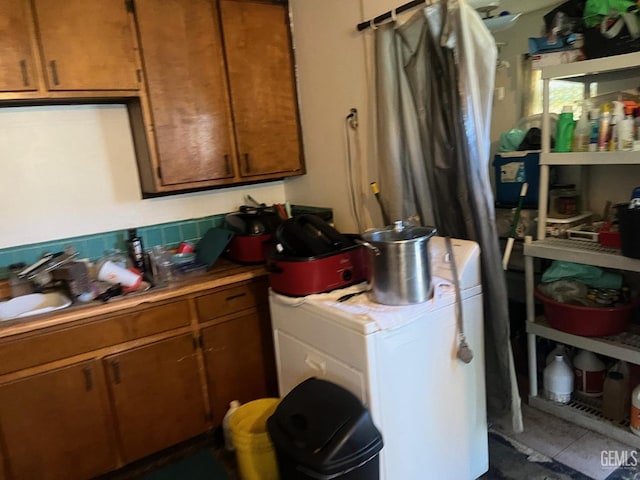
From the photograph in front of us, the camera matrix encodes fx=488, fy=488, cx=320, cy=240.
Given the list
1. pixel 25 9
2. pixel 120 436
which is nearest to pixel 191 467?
pixel 120 436

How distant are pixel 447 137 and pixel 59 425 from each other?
6.74 ft

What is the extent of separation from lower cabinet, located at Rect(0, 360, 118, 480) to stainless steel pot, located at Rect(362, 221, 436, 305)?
4.31ft

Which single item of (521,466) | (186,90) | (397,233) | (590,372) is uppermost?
(186,90)

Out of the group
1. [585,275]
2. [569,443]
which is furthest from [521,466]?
[585,275]

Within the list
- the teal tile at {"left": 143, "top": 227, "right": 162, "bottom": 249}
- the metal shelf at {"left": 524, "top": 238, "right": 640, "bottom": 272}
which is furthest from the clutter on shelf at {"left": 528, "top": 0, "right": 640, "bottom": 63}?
the teal tile at {"left": 143, "top": 227, "right": 162, "bottom": 249}

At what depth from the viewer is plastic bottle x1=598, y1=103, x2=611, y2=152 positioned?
1.96 meters

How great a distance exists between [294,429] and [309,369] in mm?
331

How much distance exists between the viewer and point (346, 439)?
1.48 metres

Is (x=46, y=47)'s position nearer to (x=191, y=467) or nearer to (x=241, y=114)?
(x=241, y=114)

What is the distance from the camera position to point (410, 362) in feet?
5.52

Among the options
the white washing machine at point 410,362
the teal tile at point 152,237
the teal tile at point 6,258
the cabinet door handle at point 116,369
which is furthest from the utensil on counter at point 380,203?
the teal tile at point 6,258

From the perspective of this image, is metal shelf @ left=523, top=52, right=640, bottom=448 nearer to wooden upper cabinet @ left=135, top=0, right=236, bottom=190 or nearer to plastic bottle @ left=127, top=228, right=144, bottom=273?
wooden upper cabinet @ left=135, top=0, right=236, bottom=190

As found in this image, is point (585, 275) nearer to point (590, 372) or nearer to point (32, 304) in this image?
point (590, 372)

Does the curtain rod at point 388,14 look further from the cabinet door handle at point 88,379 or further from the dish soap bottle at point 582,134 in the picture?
the cabinet door handle at point 88,379
